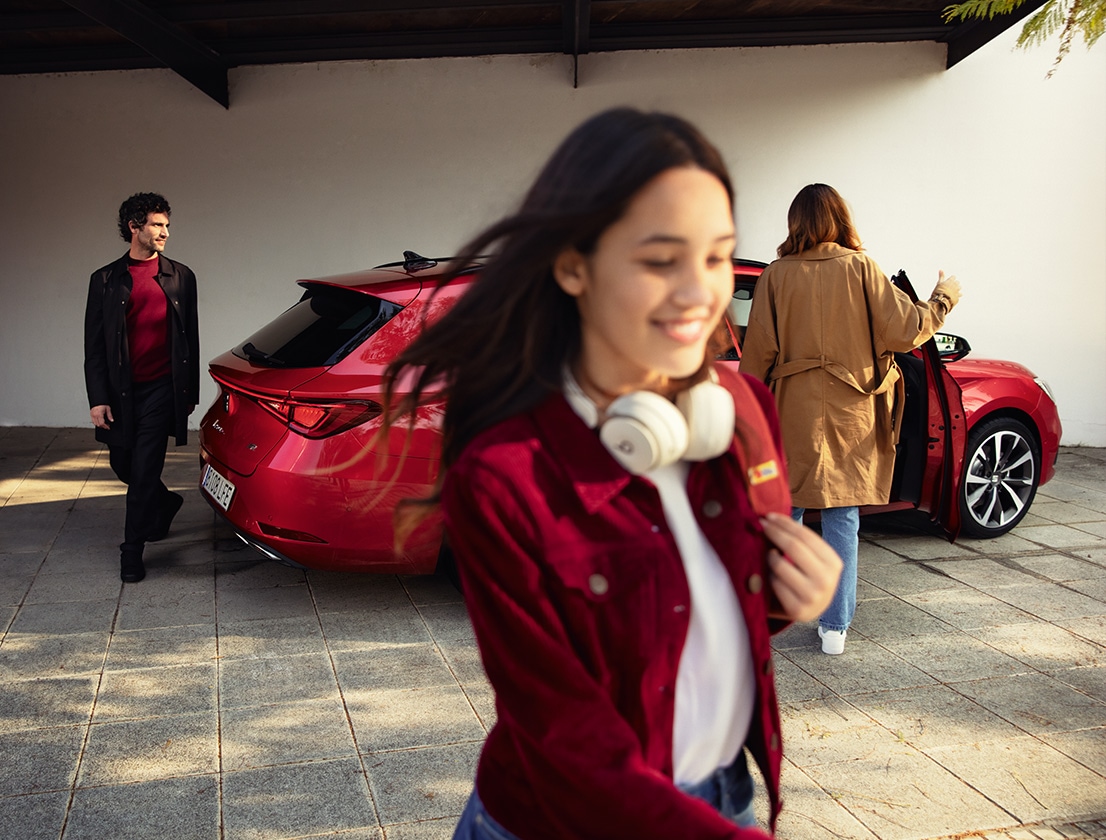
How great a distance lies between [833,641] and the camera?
4.41 meters

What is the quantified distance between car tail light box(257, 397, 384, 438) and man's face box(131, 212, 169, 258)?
58.0 inches

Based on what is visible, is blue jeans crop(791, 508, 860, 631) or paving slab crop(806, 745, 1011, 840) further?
blue jeans crop(791, 508, 860, 631)

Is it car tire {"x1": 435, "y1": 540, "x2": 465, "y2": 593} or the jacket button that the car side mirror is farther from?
the jacket button

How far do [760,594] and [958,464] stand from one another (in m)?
3.96

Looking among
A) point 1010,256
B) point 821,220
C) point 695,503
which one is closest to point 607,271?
point 695,503

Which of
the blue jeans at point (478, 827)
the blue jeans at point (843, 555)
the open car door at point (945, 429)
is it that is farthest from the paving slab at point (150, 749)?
the open car door at point (945, 429)

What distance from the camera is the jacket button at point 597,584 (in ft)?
3.87

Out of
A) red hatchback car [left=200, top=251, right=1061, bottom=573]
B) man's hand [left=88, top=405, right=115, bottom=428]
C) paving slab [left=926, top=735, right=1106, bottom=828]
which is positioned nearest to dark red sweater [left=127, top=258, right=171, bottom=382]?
man's hand [left=88, top=405, right=115, bottom=428]

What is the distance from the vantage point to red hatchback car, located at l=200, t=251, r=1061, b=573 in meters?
4.62

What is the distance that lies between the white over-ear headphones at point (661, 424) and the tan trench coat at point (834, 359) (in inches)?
130

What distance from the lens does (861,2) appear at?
27.8 ft

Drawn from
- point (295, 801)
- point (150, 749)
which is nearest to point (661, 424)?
point (295, 801)

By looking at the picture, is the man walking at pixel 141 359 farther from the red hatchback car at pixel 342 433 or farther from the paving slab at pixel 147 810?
the paving slab at pixel 147 810

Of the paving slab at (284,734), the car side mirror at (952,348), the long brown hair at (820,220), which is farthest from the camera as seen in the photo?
the car side mirror at (952,348)
